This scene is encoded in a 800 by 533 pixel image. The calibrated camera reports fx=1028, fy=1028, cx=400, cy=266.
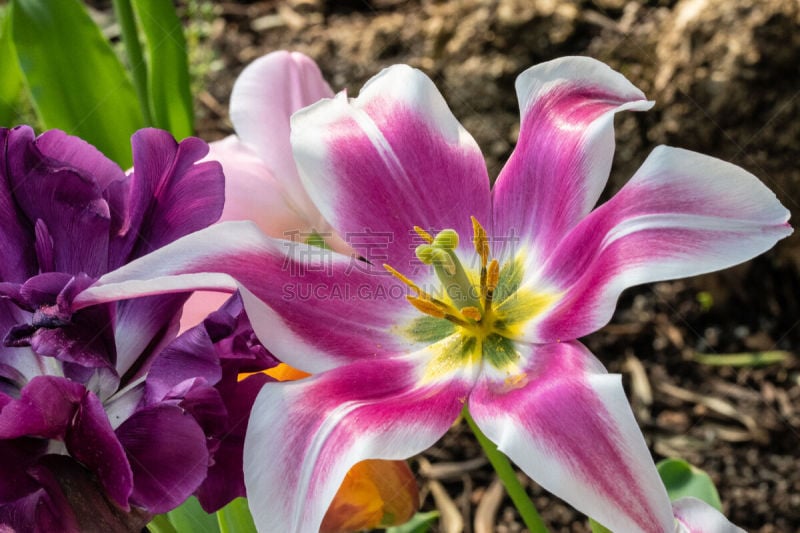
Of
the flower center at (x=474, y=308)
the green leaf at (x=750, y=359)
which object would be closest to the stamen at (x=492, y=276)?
the flower center at (x=474, y=308)

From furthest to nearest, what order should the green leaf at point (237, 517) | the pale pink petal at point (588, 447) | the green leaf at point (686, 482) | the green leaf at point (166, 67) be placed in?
the green leaf at point (166, 67) < the green leaf at point (686, 482) < the green leaf at point (237, 517) < the pale pink petal at point (588, 447)

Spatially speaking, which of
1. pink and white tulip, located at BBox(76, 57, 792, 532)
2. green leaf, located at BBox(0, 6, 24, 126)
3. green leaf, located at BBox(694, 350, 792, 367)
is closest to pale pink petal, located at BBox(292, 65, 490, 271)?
pink and white tulip, located at BBox(76, 57, 792, 532)

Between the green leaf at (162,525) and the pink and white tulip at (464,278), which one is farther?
the green leaf at (162,525)

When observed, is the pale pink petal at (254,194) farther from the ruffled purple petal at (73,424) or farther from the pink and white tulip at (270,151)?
the ruffled purple petal at (73,424)

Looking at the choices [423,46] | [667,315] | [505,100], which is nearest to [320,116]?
[505,100]

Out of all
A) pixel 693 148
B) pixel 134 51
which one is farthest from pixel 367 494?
pixel 693 148

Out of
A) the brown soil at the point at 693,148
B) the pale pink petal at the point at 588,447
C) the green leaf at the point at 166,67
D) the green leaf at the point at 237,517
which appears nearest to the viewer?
the pale pink petal at the point at 588,447

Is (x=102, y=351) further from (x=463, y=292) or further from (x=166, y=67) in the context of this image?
(x=166, y=67)

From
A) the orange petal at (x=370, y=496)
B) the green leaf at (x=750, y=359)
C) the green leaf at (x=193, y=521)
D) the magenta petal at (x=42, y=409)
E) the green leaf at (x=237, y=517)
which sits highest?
the magenta petal at (x=42, y=409)
